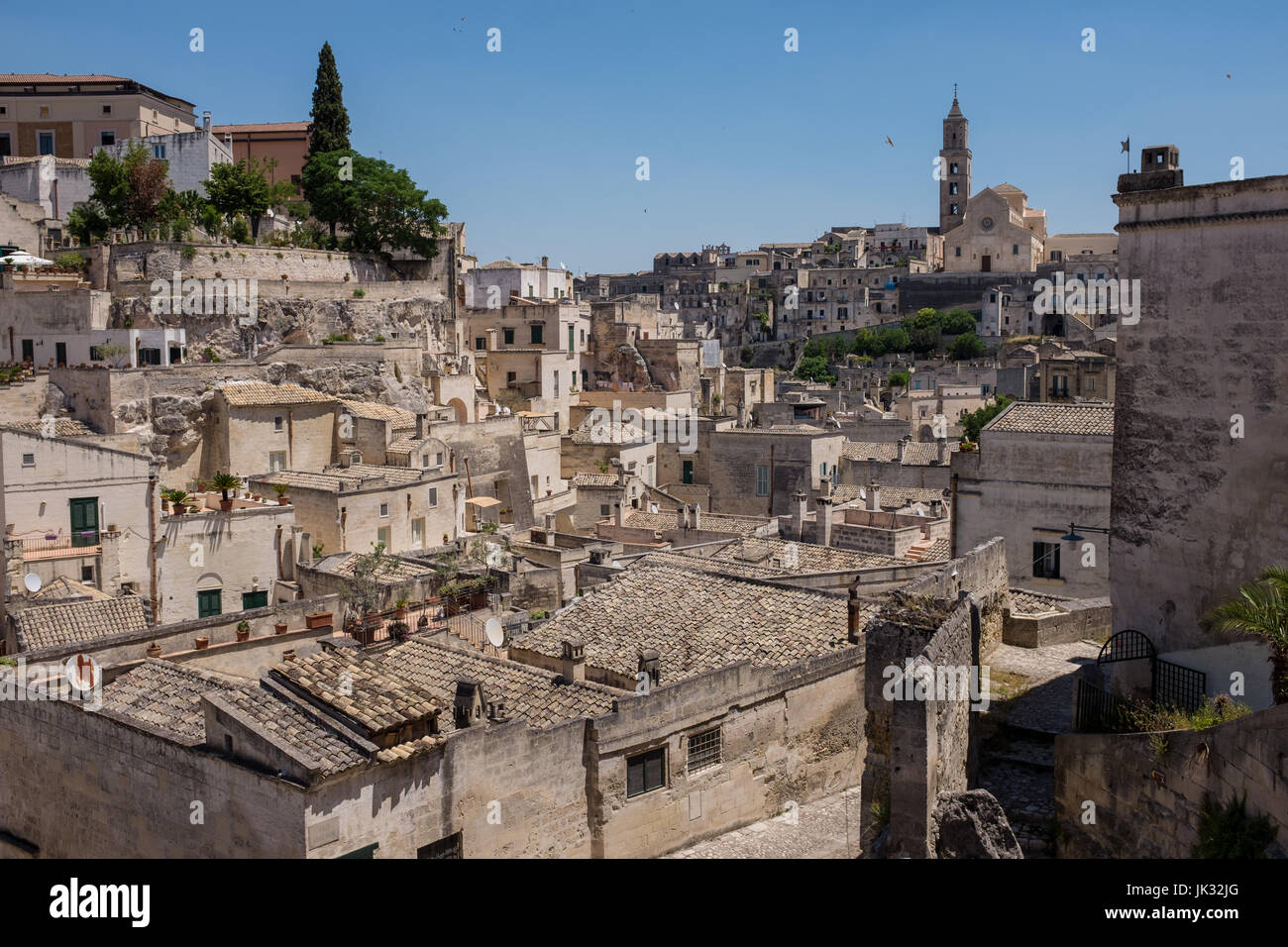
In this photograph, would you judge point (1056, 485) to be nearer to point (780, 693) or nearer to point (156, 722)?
point (780, 693)

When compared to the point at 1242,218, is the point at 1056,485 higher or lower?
lower

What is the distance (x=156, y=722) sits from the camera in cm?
1345

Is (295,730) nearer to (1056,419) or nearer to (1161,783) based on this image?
(1161,783)

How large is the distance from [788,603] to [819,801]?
3.65 meters

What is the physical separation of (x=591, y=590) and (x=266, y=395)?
21802 millimetres

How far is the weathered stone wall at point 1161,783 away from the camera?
26.7 feet

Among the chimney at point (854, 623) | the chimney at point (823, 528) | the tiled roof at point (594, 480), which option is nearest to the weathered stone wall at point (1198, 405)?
the chimney at point (854, 623)

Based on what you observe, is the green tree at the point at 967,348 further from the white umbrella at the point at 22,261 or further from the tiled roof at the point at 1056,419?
the tiled roof at the point at 1056,419

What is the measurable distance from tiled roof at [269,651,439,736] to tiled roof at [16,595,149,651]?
19.7 ft

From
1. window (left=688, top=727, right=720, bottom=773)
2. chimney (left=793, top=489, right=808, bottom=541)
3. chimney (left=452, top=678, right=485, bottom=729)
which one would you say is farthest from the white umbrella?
window (left=688, top=727, right=720, bottom=773)

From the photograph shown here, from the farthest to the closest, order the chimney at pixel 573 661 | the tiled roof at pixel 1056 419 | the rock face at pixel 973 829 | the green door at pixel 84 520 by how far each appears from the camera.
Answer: the green door at pixel 84 520, the tiled roof at pixel 1056 419, the chimney at pixel 573 661, the rock face at pixel 973 829

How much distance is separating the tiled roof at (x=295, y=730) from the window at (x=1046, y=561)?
1396 cm

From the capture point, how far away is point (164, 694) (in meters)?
14.3
